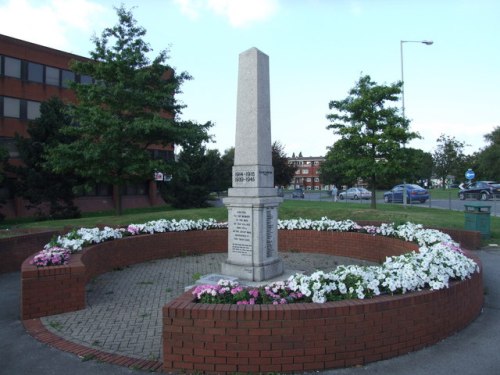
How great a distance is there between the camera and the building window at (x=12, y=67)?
27.8m

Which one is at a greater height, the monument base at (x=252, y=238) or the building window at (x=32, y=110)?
the building window at (x=32, y=110)

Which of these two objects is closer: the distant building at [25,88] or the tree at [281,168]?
the distant building at [25,88]

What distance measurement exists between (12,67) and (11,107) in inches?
110

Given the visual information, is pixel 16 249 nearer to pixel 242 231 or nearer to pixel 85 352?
pixel 242 231

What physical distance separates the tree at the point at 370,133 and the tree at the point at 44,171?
50.0 ft

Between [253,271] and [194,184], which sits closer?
[253,271]

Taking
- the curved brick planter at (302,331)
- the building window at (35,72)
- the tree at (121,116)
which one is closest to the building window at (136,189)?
the building window at (35,72)

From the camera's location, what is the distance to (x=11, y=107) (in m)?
28.3

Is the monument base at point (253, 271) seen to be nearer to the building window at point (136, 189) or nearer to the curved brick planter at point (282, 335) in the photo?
the curved brick planter at point (282, 335)

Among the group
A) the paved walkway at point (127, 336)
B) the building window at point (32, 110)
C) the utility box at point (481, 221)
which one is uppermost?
the building window at point (32, 110)

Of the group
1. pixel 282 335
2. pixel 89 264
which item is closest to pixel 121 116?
pixel 89 264

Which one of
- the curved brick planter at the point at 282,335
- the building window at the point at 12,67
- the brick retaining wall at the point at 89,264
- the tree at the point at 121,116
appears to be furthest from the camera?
the building window at the point at 12,67

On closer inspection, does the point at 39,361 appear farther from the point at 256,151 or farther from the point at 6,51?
the point at 6,51

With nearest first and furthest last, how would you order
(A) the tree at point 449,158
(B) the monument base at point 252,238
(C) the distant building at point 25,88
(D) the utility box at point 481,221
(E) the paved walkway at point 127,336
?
1. (E) the paved walkway at point 127,336
2. (B) the monument base at point 252,238
3. (D) the utility box at point 481,221
4. (C) the distant building at point 25,88
5. (A) the tree at point 449,158
